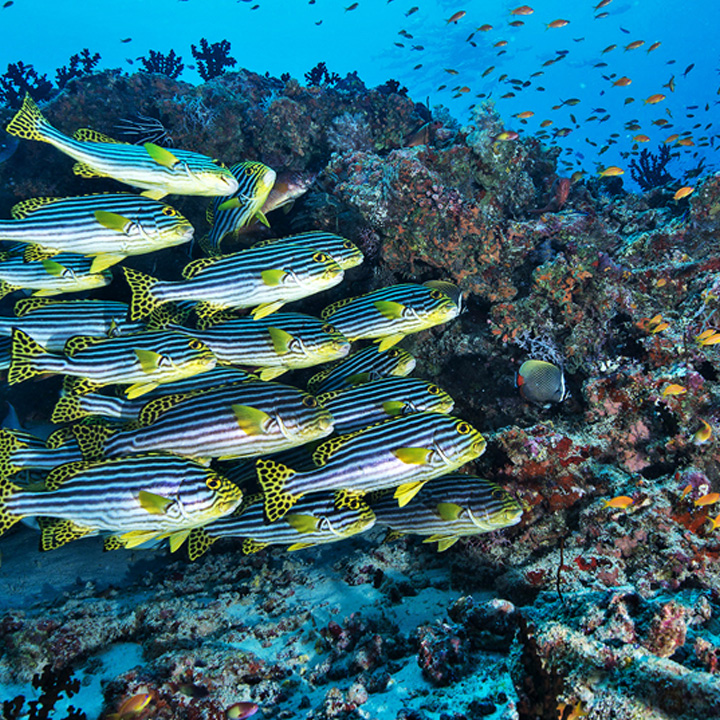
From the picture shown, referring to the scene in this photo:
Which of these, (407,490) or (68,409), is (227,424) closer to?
(407,490)

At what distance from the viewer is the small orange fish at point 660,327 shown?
501 centimetres

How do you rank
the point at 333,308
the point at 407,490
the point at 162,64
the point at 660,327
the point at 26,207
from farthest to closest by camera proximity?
the point at 162,64
the point at 660,327
the point at 333,308
the point at 26,207
the point at 407,490

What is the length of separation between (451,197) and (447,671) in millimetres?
5077

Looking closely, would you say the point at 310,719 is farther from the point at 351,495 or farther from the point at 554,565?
the point at 554,565

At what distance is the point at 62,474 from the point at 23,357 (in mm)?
1253

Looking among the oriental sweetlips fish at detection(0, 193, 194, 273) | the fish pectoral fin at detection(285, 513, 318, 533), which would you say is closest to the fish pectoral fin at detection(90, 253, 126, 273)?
the oriental sweetlips fish at detection(0, 193, 194, 273)

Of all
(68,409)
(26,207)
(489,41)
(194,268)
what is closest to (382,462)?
(194,268)

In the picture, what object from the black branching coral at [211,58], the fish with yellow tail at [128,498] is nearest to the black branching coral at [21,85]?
the black branching coral at [211,58]

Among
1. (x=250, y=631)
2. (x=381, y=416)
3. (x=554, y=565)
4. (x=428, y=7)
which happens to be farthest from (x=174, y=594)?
(x=428, y=7)

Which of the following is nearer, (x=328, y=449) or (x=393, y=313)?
(x=328, y=449)

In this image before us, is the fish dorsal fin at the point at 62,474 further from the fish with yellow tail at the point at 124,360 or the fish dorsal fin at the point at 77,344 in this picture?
the fish dorsal fin at the point at 77,344

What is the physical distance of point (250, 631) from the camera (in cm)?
382

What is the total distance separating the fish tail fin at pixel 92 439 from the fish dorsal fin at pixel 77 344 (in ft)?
2.24

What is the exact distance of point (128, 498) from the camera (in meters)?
3.16
